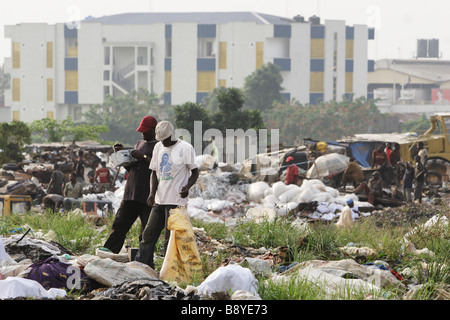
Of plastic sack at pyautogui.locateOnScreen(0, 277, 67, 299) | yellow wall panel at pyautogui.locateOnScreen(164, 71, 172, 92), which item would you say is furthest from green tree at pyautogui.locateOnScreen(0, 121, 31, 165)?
yellow wall panel at pyautogui.locateOnScreen(164, 71, 172, 92)

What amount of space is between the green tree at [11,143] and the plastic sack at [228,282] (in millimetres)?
15814

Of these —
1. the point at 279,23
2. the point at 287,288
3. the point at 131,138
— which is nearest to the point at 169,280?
the point at 287,288

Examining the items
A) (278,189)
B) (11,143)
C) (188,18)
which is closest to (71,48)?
(188,18)

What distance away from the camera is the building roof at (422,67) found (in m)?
82.7

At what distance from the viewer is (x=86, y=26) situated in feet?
226

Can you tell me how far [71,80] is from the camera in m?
68.9

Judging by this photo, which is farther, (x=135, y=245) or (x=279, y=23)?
(x=279, y=23)

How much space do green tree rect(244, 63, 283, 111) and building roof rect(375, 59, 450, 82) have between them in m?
23.9

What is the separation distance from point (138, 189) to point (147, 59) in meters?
62.6

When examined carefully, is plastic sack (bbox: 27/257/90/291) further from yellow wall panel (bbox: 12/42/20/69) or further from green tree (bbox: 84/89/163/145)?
yellow wall panel (bbox: 12/42/20/69)

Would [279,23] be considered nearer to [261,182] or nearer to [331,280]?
[261,182]

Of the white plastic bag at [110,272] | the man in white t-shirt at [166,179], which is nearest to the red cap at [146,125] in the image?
the man in white t-shirt at [166,179]

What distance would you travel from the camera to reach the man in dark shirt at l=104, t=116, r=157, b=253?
7062 millimetres
